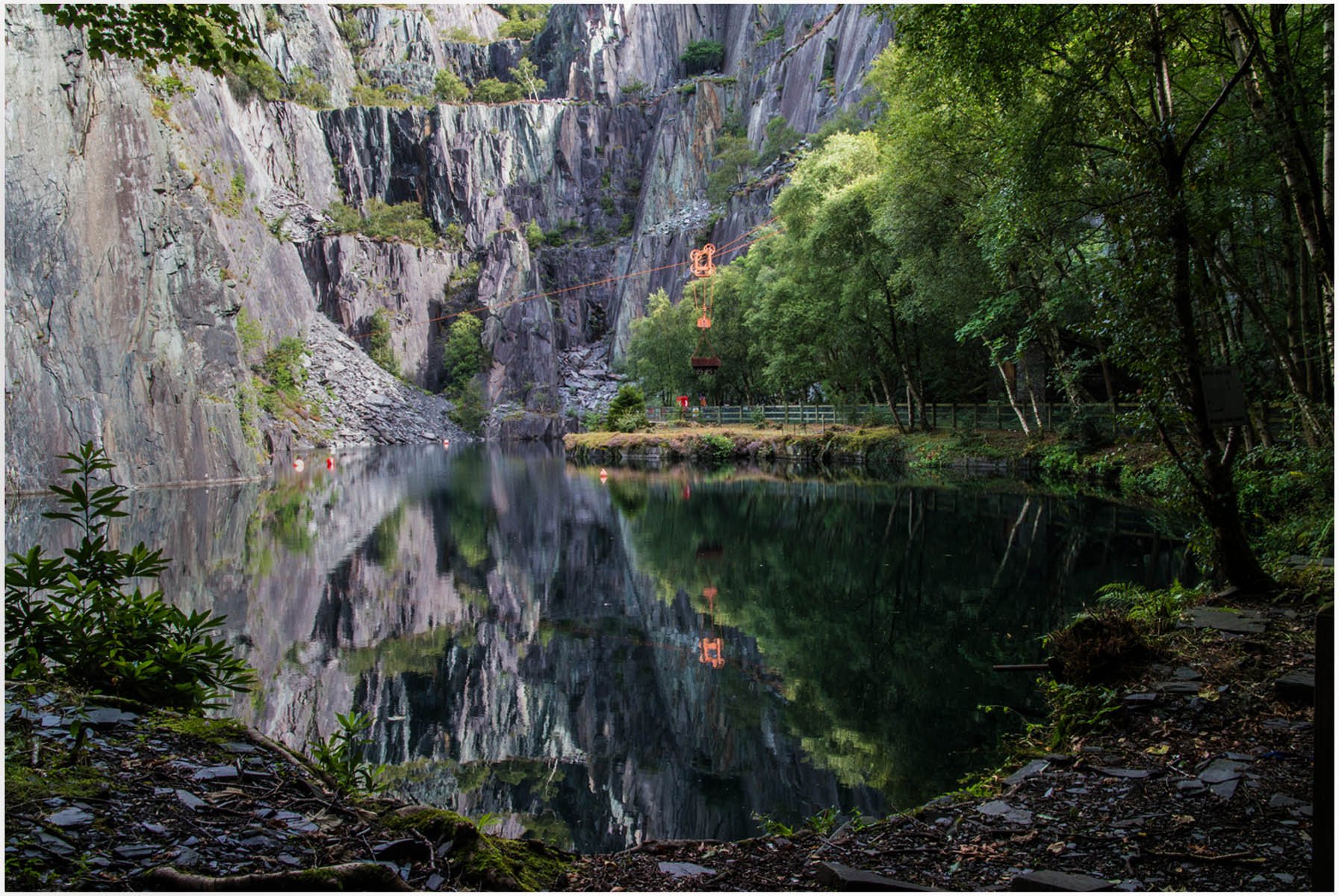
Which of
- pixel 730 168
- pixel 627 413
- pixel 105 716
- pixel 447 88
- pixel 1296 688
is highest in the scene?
pixel 447 88

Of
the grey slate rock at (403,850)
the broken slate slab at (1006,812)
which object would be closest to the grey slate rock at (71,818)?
the grey slate rock at (403,850)

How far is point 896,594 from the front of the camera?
10.7m

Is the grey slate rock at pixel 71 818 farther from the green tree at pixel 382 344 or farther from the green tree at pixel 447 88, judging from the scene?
the green tree at pixel 447 88

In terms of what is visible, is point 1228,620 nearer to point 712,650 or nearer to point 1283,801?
point 1283,801

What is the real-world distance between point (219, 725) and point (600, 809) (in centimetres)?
243

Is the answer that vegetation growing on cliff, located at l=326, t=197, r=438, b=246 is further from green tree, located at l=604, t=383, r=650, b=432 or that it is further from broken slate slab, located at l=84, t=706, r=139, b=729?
broken slate slab, located at l=84, t=706, r=139, b=729

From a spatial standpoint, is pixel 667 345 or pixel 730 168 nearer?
pixel 667 345

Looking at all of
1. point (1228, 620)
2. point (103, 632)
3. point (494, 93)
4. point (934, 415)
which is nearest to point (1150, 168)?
point (1228, 620)

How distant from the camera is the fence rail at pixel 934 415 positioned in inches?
914

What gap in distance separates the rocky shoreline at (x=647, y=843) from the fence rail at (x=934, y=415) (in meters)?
12.0

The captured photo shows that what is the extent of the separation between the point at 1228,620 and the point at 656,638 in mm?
5382

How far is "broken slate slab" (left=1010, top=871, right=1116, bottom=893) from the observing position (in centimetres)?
321

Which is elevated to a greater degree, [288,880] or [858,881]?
[288,880]

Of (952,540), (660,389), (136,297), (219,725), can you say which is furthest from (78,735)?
Result: (660,389)
